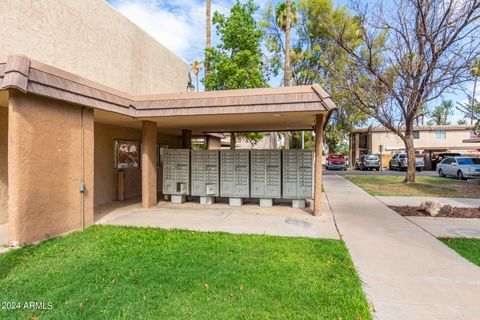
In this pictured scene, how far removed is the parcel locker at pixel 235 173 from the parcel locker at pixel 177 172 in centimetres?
127

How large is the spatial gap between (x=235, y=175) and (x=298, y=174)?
2.12 m

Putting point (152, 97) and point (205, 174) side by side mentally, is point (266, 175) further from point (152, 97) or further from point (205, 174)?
point (152, 97)

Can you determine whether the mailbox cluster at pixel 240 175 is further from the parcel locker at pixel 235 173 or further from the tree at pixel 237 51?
the tree at pixel 237 51

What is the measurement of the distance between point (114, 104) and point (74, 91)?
1279 mm

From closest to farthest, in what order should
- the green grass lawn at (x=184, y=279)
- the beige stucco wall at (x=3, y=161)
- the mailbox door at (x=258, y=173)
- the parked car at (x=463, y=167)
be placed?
1. the green grass lawn at (x=184, y=279)
2. the beige stucco wall at (x=3, y=161)
3. the mailbox door at (x=258, y=173)
4. the parked car at (x=463, y=167)

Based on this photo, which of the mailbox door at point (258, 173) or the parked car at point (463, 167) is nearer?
the mailbox door at point (258, 173)

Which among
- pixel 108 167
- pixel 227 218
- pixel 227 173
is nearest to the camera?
pixel 227 218

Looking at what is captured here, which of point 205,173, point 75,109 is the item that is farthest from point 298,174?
point 75,109

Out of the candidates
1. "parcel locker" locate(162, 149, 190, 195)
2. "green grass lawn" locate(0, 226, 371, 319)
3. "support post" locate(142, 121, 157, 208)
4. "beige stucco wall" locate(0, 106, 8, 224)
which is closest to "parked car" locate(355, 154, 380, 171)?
"parcel locker" locate(162, 149, 190, 195)

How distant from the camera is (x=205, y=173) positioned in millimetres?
9984

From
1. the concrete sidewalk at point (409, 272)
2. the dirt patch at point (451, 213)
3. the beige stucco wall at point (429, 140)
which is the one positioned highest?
the beige stucco wall at point (429, 140)

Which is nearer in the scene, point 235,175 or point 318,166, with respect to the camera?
point 318,166

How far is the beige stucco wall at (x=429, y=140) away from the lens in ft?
113

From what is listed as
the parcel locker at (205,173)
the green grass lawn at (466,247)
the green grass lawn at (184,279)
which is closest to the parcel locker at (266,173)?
the parcel locker at (205,173)
